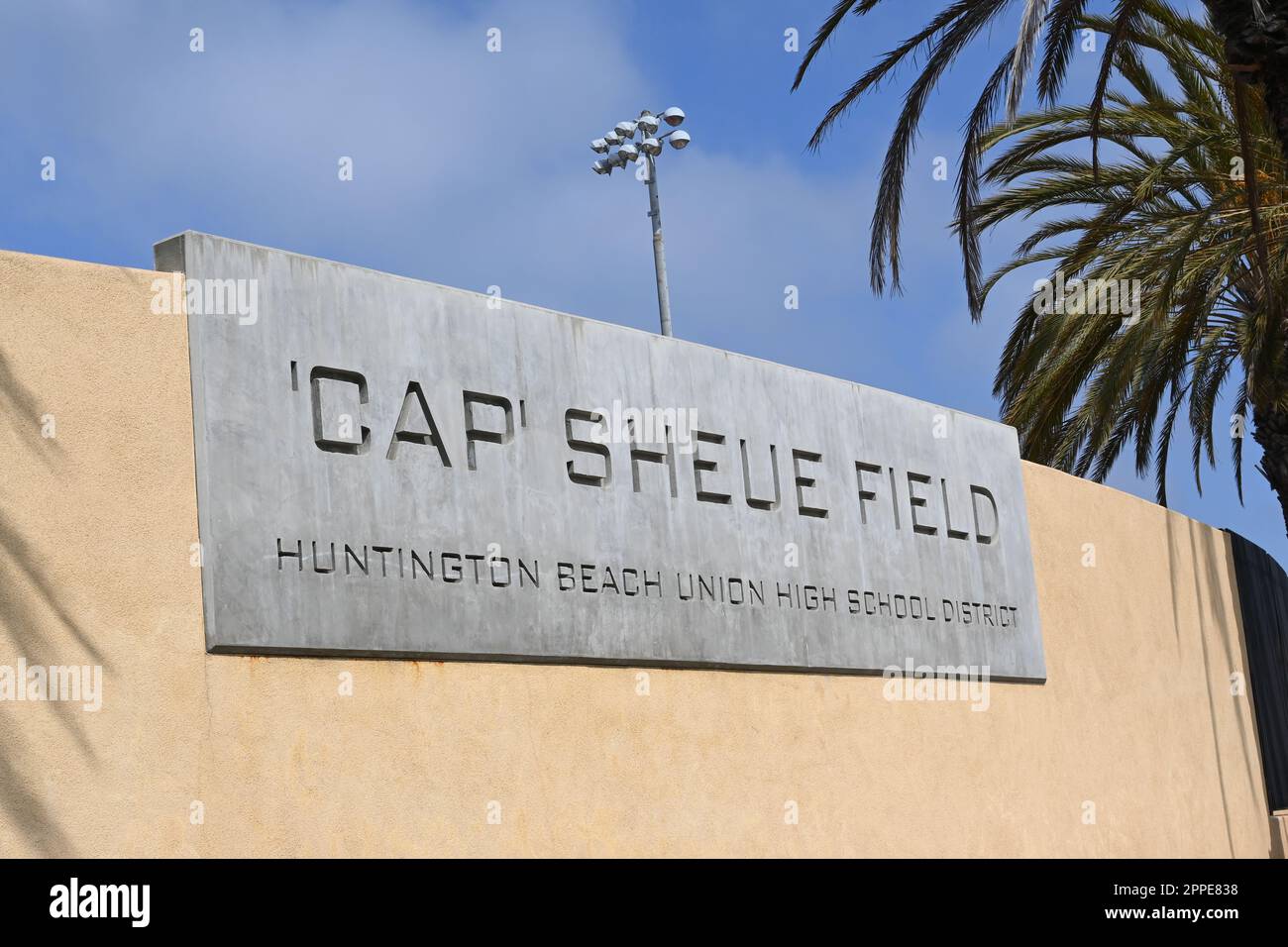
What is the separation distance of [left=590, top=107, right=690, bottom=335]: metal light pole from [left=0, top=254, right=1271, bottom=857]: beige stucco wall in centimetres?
902

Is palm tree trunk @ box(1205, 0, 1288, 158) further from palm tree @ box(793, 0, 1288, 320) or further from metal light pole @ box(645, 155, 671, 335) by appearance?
metal light pole @ box(645, 155, 671, 335)

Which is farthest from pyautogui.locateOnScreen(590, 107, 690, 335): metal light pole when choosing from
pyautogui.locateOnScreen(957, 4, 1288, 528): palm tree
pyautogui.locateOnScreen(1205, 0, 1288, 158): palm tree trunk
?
pyautogui.locateOnScreen(1205, 0, 1288, 158): palm tree trunk

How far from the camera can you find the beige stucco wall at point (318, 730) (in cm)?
534

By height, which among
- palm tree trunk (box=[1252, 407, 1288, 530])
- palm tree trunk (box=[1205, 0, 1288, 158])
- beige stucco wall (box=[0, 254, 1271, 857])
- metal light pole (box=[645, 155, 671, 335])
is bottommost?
beige stucco wall (box=[0, 254, 1271, 857])

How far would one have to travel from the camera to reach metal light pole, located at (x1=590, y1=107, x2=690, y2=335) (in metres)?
18.0

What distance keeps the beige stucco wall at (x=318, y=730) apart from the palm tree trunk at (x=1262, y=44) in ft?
12.9

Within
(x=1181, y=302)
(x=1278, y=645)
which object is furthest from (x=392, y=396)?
(x=1278, y=645)

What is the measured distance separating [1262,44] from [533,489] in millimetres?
4713

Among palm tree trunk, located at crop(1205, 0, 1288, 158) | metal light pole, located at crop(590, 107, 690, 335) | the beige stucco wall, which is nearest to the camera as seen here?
the beige stucco wall

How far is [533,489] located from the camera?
23.1 feet

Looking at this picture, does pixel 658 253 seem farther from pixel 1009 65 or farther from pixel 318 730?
pixel 318 730

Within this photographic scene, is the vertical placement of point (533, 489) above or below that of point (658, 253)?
below

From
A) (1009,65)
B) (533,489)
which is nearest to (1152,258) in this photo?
(1009,65)

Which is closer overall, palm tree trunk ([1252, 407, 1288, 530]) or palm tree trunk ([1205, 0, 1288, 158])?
palm tree trunk ([1205, 0, 1288, 158])
